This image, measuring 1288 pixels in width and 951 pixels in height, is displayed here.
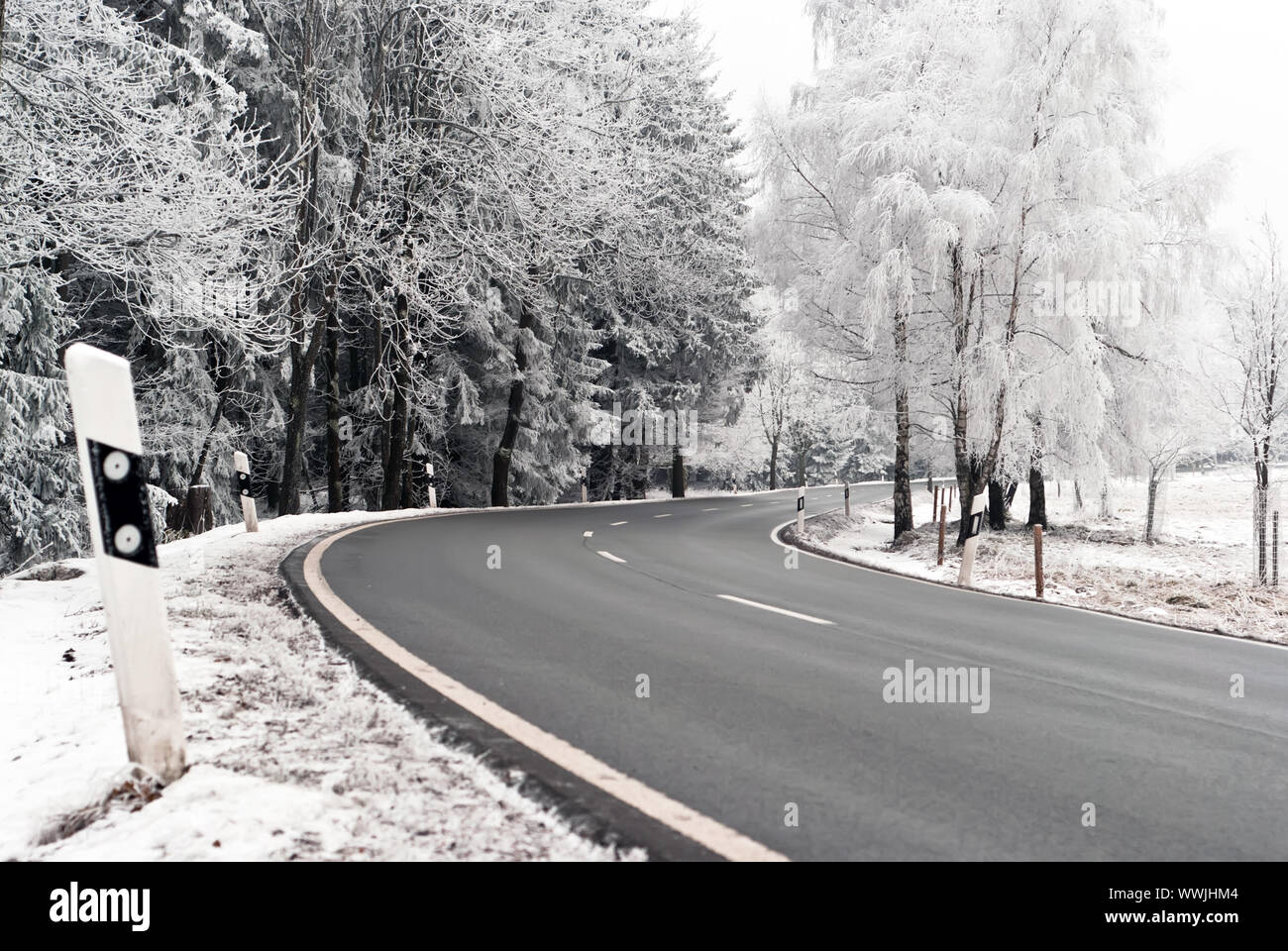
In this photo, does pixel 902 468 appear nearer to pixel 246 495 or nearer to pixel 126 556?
pixel 246 495

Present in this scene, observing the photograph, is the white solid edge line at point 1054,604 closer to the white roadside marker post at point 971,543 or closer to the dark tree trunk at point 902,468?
the white roadside marker post at point 971,543

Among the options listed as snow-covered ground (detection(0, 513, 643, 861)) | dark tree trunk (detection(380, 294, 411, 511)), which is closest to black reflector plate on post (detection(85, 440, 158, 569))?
snow-covered ground (detection(0, 513, 643, 861))

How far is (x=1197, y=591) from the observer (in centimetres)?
1335

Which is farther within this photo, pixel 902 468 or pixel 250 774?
pixel 902 468

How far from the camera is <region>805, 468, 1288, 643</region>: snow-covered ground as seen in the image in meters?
11.2

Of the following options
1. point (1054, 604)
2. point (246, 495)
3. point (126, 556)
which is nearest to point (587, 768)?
point (126, 556)

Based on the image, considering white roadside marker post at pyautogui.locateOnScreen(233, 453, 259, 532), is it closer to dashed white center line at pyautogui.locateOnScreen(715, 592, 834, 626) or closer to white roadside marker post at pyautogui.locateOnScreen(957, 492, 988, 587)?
dashed white center line at pyautogui.locateOnScreen(715, 592, 834, 626)

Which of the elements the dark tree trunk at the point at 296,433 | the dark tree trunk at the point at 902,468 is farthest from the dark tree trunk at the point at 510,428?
the dark tree trunk at the point at 902,468

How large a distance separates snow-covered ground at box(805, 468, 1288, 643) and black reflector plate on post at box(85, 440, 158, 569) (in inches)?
383

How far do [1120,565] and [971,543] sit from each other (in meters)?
7.00

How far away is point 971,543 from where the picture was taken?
12.4 m
